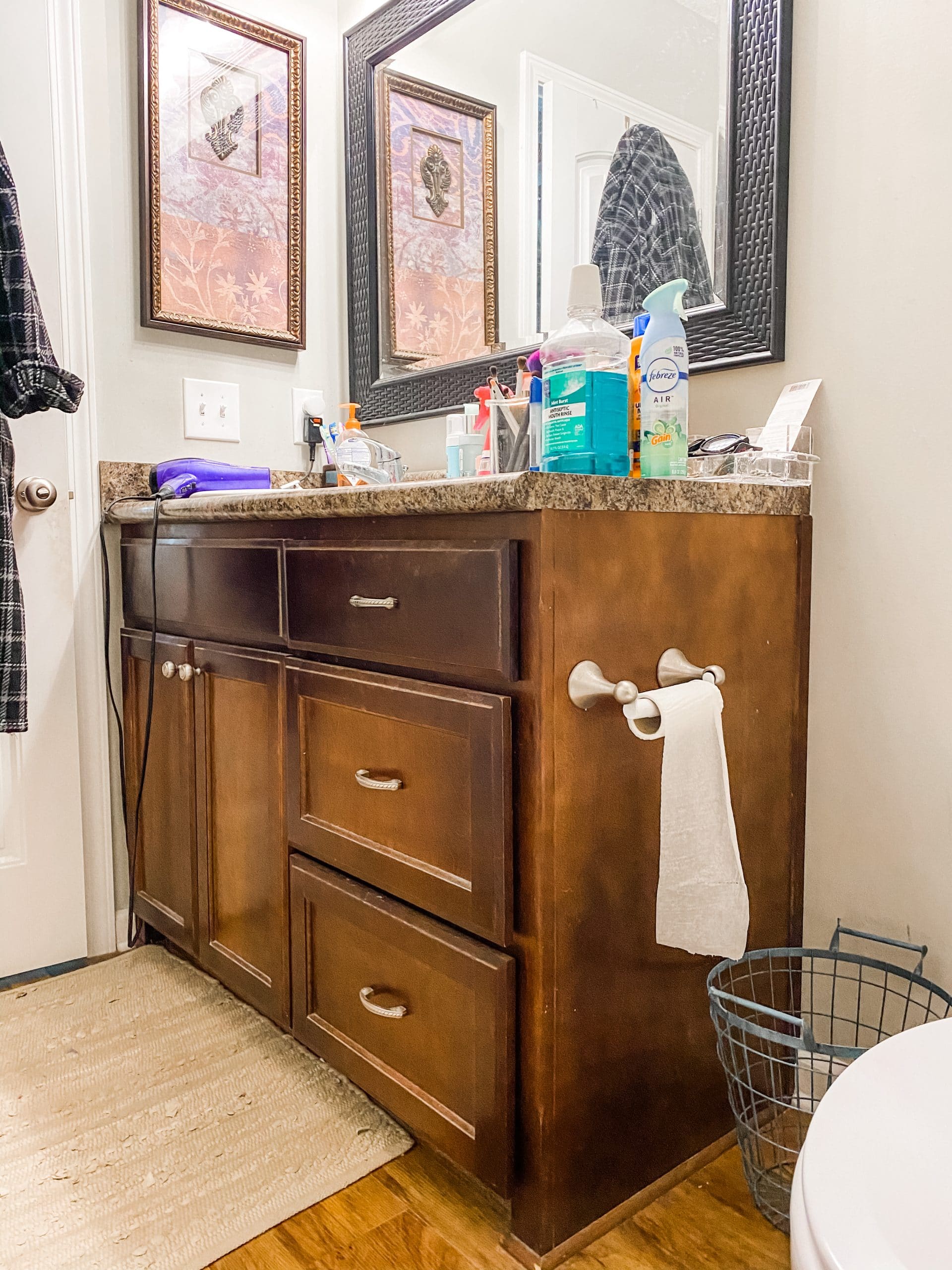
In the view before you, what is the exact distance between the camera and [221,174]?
1.80 meters

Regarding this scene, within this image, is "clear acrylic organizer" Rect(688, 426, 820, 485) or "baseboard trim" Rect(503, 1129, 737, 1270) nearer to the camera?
"baseboard trim" Rect(503, 1129, 737, 1270)

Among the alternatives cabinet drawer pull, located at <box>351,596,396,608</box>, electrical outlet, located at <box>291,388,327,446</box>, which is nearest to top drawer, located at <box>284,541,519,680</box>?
cabinet drawer pull, located at <box>351,596,396,608</box>

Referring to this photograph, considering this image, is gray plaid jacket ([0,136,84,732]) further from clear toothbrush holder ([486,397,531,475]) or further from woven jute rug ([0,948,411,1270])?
clear toothbrush holder ([486,397,531,475])

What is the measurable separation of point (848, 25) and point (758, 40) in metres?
0.12

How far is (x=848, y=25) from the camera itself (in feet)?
3.62

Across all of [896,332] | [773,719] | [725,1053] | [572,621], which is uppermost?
[896,332]

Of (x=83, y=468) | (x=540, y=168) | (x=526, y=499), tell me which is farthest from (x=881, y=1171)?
(x=83, y=468)

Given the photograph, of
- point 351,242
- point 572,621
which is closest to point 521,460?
point 572,621

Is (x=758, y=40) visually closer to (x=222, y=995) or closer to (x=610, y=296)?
(x=610, y=296)

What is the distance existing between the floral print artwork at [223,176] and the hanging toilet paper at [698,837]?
1.33 m

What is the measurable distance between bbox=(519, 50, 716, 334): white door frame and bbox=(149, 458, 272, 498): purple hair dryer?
0.56 meters

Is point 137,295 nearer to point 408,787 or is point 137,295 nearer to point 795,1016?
point 408,787

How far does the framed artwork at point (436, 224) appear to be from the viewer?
167 centimetres

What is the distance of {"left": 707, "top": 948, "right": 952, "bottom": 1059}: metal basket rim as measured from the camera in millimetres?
A: 903
